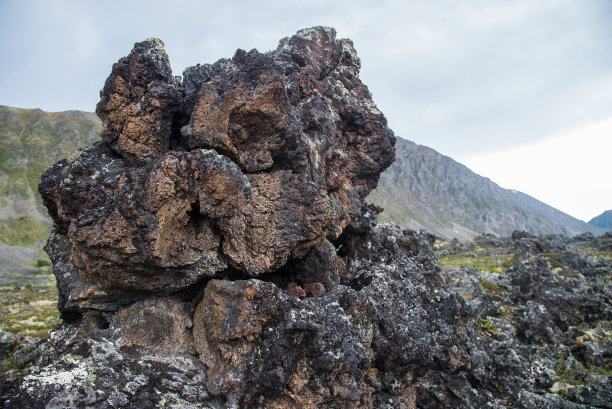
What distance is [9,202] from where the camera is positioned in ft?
639

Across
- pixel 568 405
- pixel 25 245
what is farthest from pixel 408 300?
pixel 25 245

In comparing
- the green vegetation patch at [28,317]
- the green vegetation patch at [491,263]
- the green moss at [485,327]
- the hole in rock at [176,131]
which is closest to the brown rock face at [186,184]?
the hole in rock at [176,131]

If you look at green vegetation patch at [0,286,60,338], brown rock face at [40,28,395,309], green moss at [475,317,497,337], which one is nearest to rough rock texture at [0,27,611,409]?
brown rock face at [40,28,395,309]

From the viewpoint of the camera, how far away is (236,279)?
13.8m

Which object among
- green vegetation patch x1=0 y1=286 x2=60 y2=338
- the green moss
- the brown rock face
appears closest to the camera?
the brown rock face

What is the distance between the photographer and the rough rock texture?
1087 centimetres

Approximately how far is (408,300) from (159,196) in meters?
11.2

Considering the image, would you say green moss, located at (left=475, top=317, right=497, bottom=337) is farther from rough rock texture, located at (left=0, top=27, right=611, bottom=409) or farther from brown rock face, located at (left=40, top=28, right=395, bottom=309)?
brown rock face, located at (left=40, top=28, right=395, bottom=309)

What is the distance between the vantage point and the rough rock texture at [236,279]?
428 inches

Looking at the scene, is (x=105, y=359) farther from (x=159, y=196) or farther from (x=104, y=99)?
(x=104, y=99)

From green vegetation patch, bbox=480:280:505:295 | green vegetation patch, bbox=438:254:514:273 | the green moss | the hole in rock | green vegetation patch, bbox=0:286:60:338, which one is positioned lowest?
green vegetation patch, bbox=0:286:60:338

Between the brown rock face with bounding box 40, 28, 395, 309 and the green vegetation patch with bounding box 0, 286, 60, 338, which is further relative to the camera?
the green vegetation patch with bounding box 0, 286, 60, 338

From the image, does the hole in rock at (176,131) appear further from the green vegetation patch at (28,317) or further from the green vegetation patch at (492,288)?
the green vegetation patch at (492,288)

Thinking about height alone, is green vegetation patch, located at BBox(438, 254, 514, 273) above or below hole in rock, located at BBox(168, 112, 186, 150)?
below
